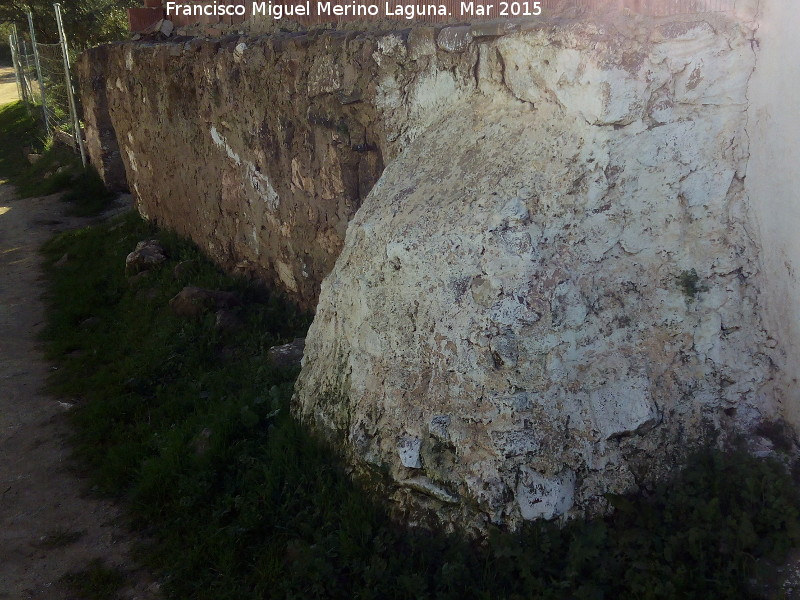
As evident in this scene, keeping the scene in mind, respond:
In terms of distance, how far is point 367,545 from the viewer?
8.97 ft

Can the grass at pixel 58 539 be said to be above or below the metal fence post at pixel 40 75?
below

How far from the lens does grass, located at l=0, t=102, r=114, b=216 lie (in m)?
8.98

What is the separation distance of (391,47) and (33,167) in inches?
360

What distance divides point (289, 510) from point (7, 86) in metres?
18.5

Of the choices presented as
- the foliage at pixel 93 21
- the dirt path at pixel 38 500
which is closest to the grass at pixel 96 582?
the dirt path at pixel 38 500

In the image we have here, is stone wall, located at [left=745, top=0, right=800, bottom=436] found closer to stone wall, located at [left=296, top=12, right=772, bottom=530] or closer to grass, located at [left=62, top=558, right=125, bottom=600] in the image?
stone wall, located at [left=296, top=12, right=772, bottom=530]

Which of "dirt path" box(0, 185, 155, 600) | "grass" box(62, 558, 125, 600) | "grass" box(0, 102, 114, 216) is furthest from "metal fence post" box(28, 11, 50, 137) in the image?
"grass" box(62, 558, 125, 600)

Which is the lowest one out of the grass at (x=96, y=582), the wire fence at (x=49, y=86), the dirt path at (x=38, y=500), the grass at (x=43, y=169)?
the grass at (x=96, y=582)

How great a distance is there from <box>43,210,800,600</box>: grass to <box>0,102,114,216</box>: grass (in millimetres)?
4615

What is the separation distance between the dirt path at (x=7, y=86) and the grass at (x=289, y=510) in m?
14.0

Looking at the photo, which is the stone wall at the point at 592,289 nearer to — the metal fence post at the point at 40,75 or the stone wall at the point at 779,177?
the stone wall at the point at 779,177

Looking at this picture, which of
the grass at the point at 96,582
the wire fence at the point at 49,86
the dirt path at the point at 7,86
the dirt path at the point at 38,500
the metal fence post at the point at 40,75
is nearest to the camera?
the grass at the point at 96,582

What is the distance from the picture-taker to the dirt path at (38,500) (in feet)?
10.0

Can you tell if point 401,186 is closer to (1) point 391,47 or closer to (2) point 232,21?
(1) point 391,47
